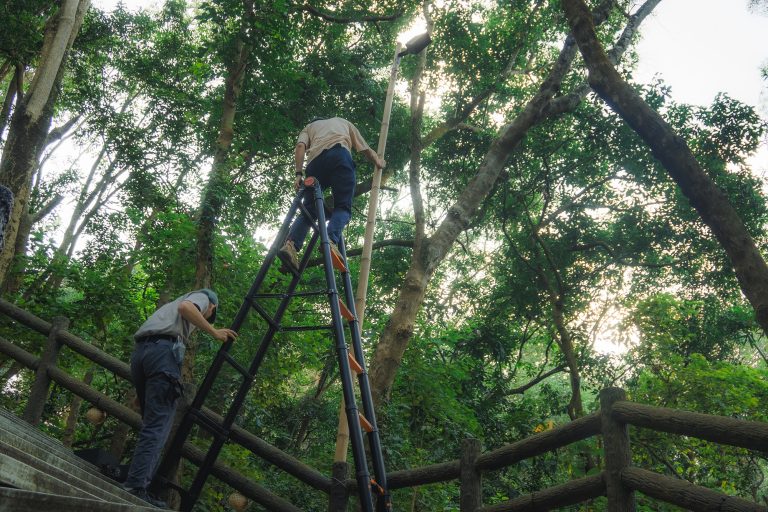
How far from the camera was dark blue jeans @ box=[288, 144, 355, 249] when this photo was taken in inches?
154

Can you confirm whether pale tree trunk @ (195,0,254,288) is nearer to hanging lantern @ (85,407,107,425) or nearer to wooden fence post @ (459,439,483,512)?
hanging lantern @ (85,407,107,425)

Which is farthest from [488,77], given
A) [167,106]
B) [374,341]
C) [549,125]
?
[167,106]

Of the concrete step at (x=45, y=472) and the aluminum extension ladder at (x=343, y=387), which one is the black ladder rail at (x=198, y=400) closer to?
the aluminum extension ladder at (x=343, y=387)

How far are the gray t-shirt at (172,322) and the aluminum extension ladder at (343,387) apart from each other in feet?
1.01

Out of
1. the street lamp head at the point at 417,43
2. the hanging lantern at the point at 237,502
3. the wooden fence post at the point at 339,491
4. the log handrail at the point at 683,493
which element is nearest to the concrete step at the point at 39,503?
the log handrail at the point at 683,493

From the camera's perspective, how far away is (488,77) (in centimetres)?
1062

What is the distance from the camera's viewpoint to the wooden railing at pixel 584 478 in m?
2.10

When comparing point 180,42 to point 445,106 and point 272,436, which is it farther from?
point 272,436

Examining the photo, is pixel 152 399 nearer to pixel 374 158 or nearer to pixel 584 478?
pixel 374 158

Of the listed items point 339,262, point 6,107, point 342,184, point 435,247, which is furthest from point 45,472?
point 6,107

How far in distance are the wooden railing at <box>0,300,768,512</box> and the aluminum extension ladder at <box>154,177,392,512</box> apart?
0.34 meters

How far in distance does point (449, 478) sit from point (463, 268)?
1259cm

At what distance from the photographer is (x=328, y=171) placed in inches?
163

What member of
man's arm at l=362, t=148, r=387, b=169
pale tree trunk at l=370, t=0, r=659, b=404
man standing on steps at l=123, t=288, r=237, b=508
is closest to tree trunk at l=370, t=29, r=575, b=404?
pale tree trunk at l=370, t=0, r=659, b=404
